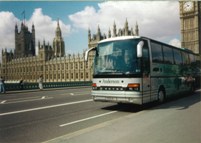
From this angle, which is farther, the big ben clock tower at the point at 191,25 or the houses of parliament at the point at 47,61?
the houses of parliament at the point at 47,61

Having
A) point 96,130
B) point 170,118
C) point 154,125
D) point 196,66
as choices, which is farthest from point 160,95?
point 196,66

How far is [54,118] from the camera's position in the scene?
324 inches

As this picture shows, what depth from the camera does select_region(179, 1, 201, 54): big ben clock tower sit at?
8056cm

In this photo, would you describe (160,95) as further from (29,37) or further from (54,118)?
(29,37)

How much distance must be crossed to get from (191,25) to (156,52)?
79.2 metres

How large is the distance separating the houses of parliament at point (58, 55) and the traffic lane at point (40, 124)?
229ft

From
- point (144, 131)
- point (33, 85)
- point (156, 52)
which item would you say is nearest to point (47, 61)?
point (33, 85)

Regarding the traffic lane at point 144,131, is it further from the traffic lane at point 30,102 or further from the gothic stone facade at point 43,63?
the gothic stone facade at point 43,63

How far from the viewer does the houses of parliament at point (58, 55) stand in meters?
82.0

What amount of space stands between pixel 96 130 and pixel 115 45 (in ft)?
15.6

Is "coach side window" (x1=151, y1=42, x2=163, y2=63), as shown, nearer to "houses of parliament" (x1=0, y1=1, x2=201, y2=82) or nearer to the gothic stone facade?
"houses of parliament" (x1=0, y1=1, x2=201, y2=82)

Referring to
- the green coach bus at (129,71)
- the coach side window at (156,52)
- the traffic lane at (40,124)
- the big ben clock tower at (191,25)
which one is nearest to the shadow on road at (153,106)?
the green coach bus at (129,71)

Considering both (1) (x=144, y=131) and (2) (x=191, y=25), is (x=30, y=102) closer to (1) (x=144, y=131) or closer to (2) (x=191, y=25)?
(1) (x=144, y=131)

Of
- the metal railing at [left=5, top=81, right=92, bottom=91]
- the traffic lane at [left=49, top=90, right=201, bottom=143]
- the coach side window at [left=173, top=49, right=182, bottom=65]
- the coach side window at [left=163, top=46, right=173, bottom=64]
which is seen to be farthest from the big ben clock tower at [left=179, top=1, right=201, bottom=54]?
the traffic lane at [left=49, top=90, right=201, bottom=143]
